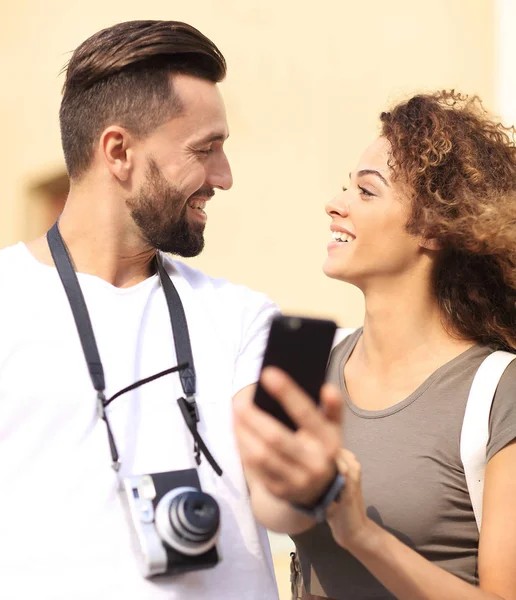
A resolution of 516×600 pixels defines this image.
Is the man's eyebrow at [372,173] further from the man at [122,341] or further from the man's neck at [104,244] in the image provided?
the man's neck at [104,244]

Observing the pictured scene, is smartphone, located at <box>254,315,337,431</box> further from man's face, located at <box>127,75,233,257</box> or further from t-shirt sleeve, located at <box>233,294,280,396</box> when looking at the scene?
Answer: man's face, located at <box>127,75,233,257</box>

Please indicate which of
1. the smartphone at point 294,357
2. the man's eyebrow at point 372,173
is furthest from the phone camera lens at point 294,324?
the man's eyebrow at point 372,173

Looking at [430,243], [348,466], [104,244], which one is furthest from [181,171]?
[348,466]

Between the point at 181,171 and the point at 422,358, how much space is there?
2.85 ft

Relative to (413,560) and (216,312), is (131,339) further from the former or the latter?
(413,560)

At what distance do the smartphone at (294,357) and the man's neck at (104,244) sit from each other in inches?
42.6

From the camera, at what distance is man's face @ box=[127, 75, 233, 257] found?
293cm

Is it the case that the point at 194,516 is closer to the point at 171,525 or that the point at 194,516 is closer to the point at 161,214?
the point at 171,525

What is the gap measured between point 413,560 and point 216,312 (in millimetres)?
876

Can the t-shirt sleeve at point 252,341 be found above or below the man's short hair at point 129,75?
below

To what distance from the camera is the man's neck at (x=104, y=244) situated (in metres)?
2.85

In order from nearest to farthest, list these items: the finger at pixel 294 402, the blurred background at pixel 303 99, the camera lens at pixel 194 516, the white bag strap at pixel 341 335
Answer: the finger at pixel 294 402
the camera lens at pixel 194 516
the white bag strap at pixel 341 335
the blurred background at pixel 303 99

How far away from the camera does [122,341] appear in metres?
2.69

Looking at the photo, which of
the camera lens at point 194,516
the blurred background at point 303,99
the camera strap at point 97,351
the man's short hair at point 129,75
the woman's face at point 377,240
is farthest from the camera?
the blurred background at point 303,99
